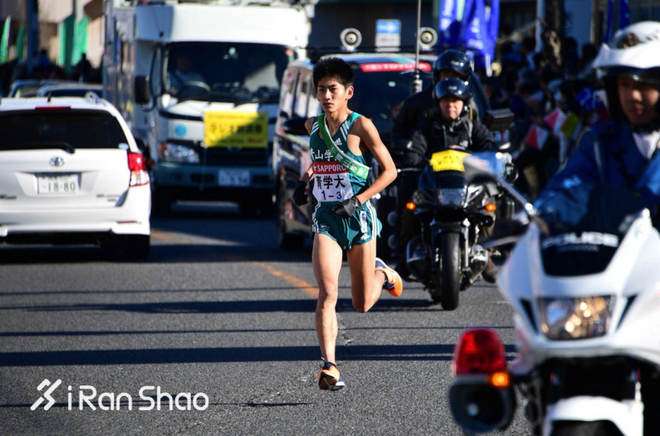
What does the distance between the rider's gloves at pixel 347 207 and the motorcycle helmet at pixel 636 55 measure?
3.81m

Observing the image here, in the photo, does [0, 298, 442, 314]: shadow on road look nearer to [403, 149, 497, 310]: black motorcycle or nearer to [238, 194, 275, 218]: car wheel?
[403, 149, 497, 310]: black motorcycle

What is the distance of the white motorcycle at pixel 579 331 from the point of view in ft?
16.2

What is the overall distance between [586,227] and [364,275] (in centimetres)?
451

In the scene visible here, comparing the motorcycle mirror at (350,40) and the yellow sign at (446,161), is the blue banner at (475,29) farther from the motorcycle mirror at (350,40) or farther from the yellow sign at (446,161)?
the yellow sign at (446,161)

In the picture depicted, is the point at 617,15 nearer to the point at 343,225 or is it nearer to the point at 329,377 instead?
the point at 343,225

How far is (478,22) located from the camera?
2273cm

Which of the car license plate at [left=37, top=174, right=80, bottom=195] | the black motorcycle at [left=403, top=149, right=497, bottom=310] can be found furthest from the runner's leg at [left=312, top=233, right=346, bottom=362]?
the car license plate at [left=37, top=174, right=80, bottom=195]

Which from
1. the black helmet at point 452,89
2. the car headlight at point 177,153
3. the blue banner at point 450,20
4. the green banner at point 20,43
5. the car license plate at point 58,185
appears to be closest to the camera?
the black helmet at point 452,89

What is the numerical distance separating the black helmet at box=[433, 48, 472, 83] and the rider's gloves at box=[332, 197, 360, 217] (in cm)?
471

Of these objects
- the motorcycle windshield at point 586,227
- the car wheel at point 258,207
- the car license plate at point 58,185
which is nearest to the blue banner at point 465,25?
→ the car wheel at point 258,207

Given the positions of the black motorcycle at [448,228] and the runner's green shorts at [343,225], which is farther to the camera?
the black motorcycle at [448,228]

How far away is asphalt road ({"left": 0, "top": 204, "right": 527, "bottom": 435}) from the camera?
337 inches

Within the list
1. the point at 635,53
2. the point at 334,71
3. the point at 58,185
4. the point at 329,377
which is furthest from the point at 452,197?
the point at 635,53

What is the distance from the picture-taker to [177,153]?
24.6m
